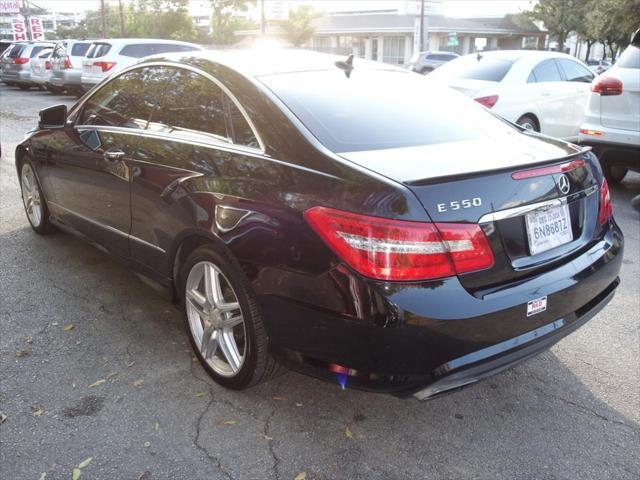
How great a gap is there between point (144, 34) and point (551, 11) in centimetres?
3561

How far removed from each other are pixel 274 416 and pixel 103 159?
2.05 meters

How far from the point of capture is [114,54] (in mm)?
16188

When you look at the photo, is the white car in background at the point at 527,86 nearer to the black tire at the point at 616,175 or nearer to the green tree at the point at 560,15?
the black tire at the point at 616,175

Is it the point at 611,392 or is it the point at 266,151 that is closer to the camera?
the point at 266,151

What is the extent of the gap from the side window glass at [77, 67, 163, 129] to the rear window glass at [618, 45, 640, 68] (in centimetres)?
529

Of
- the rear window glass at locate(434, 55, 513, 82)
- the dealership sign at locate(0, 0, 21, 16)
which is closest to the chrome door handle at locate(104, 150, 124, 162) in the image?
the rear window glass at locate(434, 55, 513, 82)

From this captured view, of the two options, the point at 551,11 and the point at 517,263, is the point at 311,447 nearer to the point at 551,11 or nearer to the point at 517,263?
the point at 517,263

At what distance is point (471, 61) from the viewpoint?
356 inches

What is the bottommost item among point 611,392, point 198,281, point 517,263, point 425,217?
point 611,392

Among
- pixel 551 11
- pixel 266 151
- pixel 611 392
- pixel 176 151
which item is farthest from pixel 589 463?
pixel 551 11

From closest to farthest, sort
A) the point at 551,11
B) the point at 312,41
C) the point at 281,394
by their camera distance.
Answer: the point at 281,394 → the point at 551,11 → the point at 312,41

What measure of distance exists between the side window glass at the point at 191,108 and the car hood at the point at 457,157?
0.86 metres

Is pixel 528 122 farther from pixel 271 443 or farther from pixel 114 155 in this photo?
pixel 271 443

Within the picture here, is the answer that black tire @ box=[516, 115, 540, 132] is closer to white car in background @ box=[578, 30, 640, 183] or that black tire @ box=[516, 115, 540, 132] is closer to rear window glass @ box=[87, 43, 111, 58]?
white car in background @ box=[578, 30, 640, 183]
